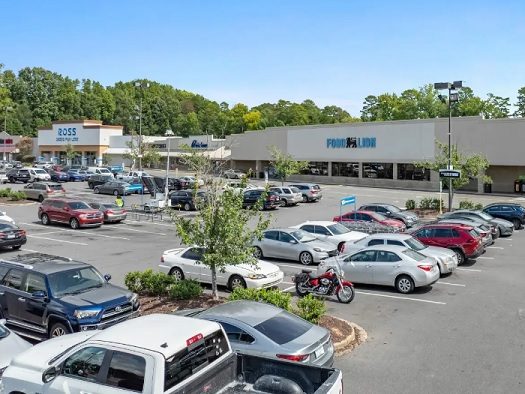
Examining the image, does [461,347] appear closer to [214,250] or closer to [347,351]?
[347,351]

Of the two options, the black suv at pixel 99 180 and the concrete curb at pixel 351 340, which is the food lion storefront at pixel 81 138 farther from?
the concrete curb at pixel 351 340

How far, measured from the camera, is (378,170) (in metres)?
62.1

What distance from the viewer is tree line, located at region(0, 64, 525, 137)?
114 m

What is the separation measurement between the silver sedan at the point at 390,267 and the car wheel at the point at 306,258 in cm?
→ 325

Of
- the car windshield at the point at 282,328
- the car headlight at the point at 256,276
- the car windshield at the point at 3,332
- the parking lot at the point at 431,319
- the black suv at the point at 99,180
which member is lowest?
the parking lot at the point at 431,319

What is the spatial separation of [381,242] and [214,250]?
7.87 metres

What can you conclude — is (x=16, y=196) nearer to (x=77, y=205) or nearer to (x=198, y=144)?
(x=77, y=205)

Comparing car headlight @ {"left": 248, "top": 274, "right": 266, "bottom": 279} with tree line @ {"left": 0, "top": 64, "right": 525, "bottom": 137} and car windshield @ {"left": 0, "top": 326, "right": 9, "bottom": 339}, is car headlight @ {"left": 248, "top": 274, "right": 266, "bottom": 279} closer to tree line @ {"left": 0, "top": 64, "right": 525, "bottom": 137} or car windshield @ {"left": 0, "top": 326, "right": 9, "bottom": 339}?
car windshield @ {"left": 0, "top": 326, "right": 9, "bottom": 339}

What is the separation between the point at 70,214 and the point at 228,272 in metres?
17.7

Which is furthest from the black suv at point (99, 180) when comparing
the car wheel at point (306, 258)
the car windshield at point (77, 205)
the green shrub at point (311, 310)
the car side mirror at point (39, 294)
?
the green shrub at point (311, 310)

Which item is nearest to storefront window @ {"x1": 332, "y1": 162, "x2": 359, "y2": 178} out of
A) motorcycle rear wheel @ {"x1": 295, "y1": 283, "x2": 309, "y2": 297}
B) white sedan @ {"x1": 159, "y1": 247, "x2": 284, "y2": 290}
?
white sedan @ {"x1": 159, "y1": 247, "x2": 284, "y2": 290}

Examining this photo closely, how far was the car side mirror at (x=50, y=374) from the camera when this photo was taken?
6.72 m

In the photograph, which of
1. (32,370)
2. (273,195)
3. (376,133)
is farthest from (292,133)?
(32,370)

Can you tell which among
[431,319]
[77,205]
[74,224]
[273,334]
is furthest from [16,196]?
Answer: [273,334]
